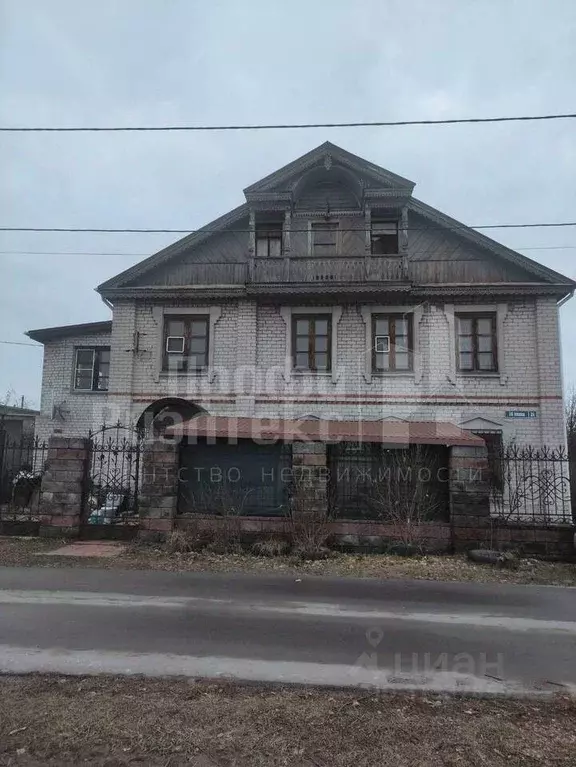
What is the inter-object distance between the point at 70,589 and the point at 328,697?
183 inches

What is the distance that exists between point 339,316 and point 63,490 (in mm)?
9140

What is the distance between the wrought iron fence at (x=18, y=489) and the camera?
36.5 ft

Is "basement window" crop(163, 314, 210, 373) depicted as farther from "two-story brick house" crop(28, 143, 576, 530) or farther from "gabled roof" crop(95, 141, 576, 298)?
"gabled roof" crop(95, 141, 576, 298)

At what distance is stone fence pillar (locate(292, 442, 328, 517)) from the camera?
33.0 ft

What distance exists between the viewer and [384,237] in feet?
54.3

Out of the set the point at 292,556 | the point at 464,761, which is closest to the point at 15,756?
the point at 464,761

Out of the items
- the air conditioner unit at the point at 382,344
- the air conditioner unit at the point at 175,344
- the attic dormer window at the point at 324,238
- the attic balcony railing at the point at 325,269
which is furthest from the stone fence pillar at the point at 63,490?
the attic dormer window at the point at 324,238

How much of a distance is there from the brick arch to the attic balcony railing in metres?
4.18

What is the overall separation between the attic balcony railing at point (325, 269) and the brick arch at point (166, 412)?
13.7 feet

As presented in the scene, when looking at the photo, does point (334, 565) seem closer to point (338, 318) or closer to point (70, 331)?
point (338, 318)

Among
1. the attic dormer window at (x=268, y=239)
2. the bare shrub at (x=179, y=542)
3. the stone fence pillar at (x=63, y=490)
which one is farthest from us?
the attic dormer window at (x=268, y=239)

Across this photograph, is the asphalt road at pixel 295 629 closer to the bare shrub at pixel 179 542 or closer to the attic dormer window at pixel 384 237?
the bare shrub at pixel 179 542

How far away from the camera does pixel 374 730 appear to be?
3.51 m

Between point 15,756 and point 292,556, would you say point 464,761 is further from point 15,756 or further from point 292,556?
point 292,556
